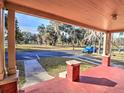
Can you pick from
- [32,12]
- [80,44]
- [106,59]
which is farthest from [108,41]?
[80,44]

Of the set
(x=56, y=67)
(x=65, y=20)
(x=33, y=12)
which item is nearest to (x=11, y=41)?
(x=33, y=12)

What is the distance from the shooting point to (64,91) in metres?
4.49

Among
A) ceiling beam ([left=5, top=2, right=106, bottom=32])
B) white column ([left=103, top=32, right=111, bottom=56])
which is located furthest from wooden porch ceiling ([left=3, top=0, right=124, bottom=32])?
white column ([left=103, top=32, right=111, bottom=56])

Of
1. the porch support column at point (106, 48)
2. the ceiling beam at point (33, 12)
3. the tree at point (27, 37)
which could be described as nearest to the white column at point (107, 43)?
the porch support column at point (106, 48)

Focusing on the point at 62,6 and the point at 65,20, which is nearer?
the point at 62,6

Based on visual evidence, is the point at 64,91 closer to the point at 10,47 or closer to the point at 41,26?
the point at 10,47

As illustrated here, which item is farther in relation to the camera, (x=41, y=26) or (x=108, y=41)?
(x=41, y=26)

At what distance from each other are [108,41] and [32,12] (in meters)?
6.19

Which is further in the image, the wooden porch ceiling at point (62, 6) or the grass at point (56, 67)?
the grass at point (56, 67)

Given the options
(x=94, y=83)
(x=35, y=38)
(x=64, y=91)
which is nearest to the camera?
(x=64, y=91)

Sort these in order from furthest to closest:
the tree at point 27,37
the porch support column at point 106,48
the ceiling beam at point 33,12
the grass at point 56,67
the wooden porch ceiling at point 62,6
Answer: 1. the tree at point 27,37
2. the grass at point 56,67
3. the porch support column at point 106,48
4. the ceiling beam at point 33,12
5. the wooden porch ceiling at point 62,6

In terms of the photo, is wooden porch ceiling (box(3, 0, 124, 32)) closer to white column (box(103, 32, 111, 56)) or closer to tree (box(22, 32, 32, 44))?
white column (box(103, 32, 111, 56))

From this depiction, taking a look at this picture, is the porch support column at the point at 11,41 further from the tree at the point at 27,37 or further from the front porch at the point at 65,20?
the tree at the point at 27,37

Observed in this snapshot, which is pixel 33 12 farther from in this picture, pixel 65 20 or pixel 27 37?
pixel 27 37
